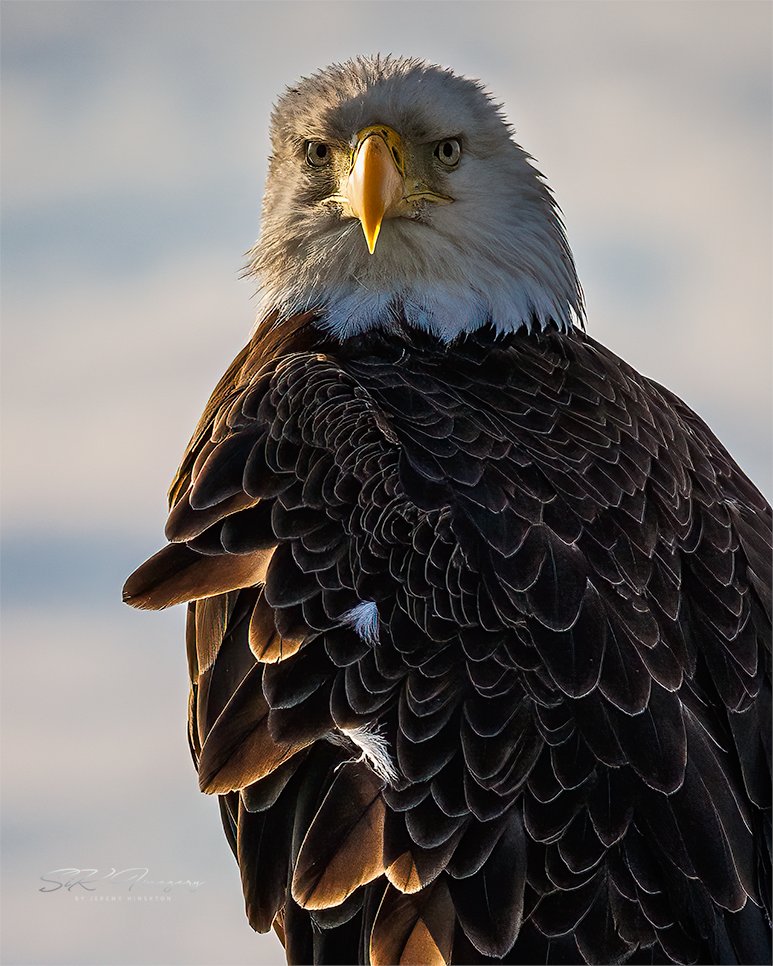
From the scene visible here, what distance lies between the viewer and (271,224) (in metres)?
6.92

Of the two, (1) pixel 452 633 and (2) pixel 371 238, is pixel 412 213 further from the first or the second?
(1) pixel 452 633

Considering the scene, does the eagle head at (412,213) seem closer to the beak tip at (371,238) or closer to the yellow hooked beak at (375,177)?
the yellow hooked beak at (375,177)

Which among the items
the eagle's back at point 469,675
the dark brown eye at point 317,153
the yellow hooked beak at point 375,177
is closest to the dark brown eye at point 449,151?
the yellow hooked beak at point 375,177

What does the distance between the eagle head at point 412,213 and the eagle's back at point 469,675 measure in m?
0.56

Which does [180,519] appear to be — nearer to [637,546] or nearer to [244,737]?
[244,737]

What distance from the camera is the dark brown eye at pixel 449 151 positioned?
655cm

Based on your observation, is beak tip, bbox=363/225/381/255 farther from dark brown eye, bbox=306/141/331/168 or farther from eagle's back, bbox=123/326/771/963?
dark brown eye, bbox=306/141/331/168

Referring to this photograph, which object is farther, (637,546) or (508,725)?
(637,546)

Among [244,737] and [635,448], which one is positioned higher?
[635,448]

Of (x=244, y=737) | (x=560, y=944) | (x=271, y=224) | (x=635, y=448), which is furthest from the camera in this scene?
(x=271, y=224)

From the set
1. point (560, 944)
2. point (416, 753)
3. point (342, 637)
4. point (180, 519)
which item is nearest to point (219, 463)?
point (180, 519)

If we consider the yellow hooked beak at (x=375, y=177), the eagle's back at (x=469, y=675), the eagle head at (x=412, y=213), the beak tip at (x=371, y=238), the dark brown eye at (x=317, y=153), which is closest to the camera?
the eagle's back at (x=469, y=675)

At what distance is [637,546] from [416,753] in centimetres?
109

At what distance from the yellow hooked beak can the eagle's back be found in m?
0.58
